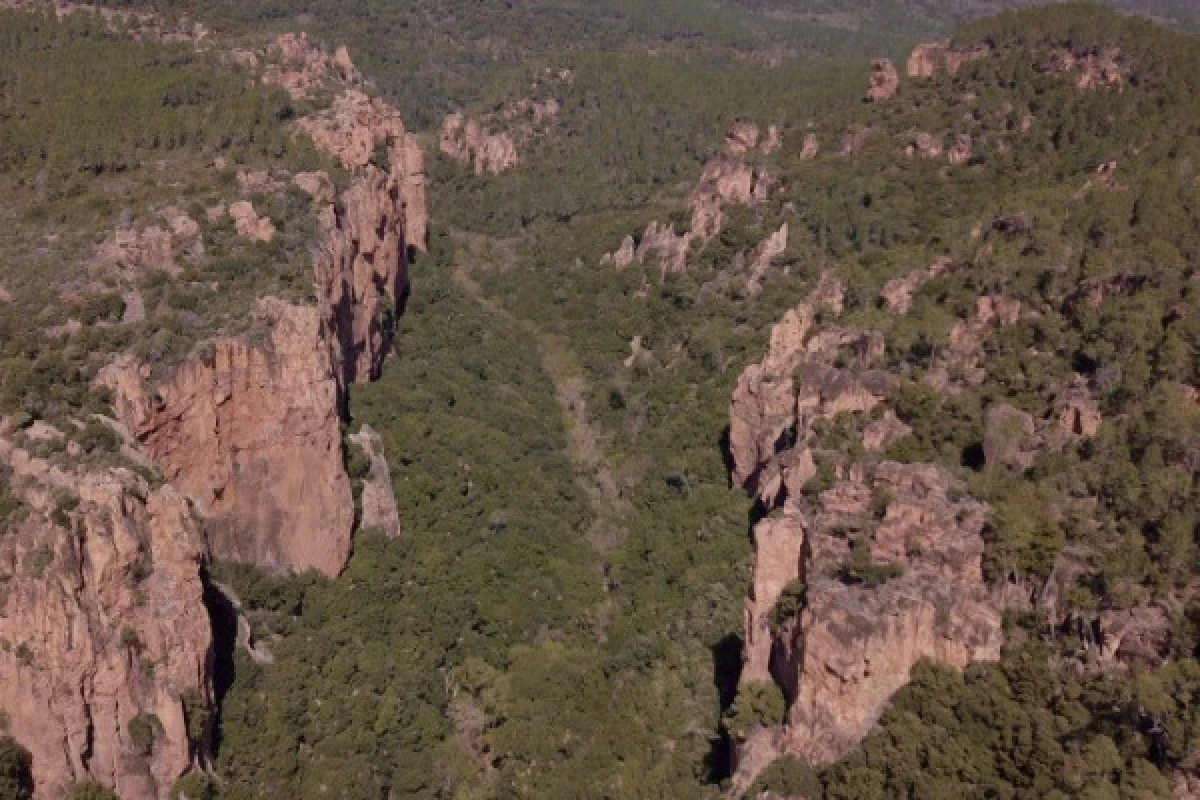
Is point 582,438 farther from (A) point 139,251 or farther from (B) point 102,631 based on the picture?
(B) point 102,631

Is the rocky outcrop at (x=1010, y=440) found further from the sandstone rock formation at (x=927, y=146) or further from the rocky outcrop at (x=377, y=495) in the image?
the sandstone rock formation at (x=927, y=146)

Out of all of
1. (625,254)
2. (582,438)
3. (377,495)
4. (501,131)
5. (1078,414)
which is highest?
(1078,414)

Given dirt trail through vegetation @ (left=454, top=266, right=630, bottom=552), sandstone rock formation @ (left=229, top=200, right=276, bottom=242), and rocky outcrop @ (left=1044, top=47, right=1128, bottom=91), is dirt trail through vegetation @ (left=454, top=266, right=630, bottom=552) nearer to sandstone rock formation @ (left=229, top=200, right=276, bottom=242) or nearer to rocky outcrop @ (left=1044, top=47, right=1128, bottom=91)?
sandstone rock formation @ (left=229, top=200, right=276, bottom=242)

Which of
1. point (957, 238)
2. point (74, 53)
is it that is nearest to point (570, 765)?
point (957, 238)

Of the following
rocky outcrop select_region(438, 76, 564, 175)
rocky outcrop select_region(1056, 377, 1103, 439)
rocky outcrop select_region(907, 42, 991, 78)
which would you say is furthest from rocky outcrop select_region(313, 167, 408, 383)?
rocky outcrop select_region(907, 42, 991, 78)

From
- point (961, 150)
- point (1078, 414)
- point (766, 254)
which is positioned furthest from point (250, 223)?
point (961, 150)
